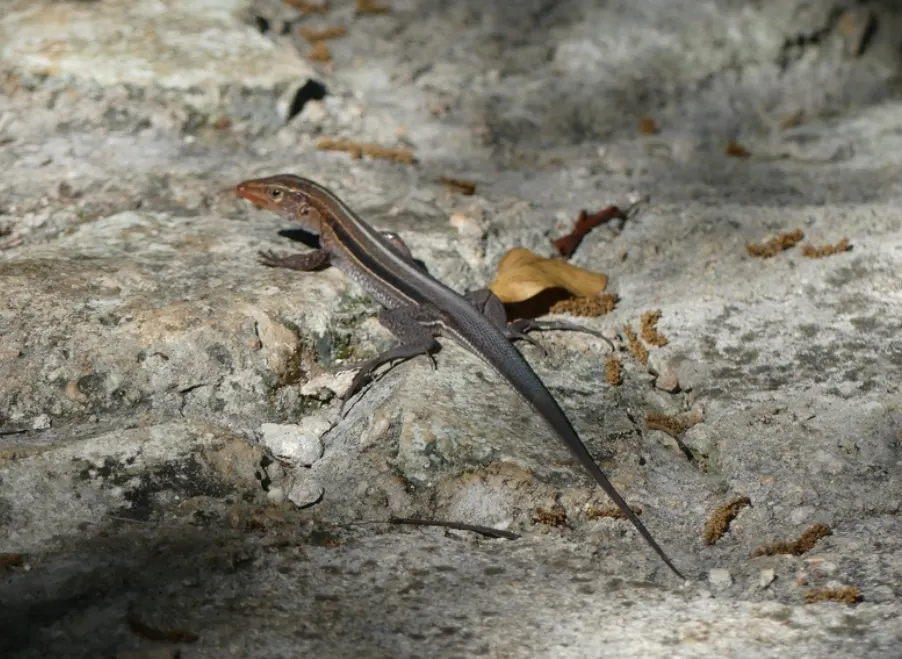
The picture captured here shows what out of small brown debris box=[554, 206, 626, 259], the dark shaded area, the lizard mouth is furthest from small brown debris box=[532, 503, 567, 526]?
the dark shaded area

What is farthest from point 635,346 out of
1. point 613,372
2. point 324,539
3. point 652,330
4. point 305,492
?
point 324,539

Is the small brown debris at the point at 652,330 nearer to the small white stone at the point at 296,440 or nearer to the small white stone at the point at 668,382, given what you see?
the small white stone at the point at 668,382

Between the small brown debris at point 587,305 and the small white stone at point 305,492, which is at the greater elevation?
the small brown debris at point 587,305

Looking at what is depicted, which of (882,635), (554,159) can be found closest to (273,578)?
(882,635)

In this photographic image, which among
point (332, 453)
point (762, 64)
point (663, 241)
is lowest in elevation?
point (332, 453)

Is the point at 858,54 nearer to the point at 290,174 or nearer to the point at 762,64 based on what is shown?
the point at 762,64

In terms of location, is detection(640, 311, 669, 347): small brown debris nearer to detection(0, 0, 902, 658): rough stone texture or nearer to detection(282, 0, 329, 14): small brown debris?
detection(0, 0, 902, 658): rough stone texture

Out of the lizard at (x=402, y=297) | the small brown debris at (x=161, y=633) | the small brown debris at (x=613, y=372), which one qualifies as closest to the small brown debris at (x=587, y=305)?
the lizard at (x=402, y=297)
